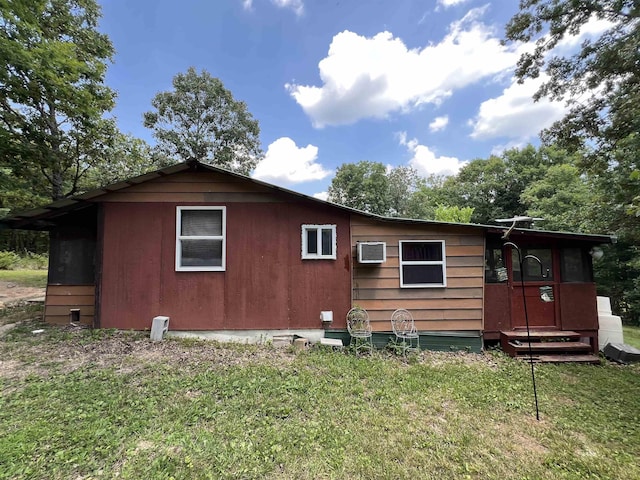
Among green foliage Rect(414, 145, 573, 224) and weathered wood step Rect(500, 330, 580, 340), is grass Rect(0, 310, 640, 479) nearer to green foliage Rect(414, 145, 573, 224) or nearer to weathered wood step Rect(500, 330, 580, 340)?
weathered wood step Rect(500, 330, 580, 340)

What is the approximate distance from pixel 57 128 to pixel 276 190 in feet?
29.7

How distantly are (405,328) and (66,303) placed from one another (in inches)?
263

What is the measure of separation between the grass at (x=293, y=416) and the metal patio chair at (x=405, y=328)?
0.63m

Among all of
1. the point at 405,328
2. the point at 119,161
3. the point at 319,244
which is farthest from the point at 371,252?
the point at 119,161

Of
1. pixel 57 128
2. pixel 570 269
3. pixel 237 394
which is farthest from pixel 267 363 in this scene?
pixel 57 128

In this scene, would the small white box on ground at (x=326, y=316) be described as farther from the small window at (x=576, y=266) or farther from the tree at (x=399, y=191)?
the tree at (x=399, y=191)

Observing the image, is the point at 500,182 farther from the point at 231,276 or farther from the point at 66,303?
the point at 66,303

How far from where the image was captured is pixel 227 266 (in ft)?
17.2

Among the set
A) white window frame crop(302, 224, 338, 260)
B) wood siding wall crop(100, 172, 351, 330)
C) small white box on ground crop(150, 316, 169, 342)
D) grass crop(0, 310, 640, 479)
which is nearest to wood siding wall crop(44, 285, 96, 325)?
wood siding wall crop(100, 172, 351, 330)

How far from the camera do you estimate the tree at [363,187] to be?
24297 mm

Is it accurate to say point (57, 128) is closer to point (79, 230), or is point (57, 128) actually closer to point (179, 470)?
point (79, 230)

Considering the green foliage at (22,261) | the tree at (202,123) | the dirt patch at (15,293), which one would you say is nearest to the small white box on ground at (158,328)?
the dirt patch at (15,293)

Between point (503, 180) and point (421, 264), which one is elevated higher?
point (503, 180)

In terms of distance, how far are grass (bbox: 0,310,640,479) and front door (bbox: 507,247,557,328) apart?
1091 mm
